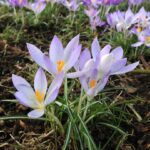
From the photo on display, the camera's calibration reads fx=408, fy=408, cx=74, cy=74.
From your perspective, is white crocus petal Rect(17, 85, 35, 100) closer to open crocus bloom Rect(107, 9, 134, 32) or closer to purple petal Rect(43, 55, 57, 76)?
purple petal Rect(43, 55, 57, 76)

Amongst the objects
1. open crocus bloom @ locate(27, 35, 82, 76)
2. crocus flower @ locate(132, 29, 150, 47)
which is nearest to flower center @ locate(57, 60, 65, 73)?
open crocus bloom @ locate(27, 35, 82, 76)

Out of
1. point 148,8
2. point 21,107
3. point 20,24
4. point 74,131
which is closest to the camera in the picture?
point 74,131

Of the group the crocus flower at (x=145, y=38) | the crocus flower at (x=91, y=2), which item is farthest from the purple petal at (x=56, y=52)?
the crocus flower at (x=91, y=2)

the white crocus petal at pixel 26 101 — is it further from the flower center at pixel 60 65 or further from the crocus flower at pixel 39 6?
the crocus flower at pixel 39 6

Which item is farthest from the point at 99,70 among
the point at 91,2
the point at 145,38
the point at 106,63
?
the point at 91,2

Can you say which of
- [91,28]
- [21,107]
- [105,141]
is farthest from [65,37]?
[105,141]

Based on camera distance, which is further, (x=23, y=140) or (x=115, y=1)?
(x=115, y=1)

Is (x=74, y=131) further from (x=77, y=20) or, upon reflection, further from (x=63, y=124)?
(x=77, y=20)
